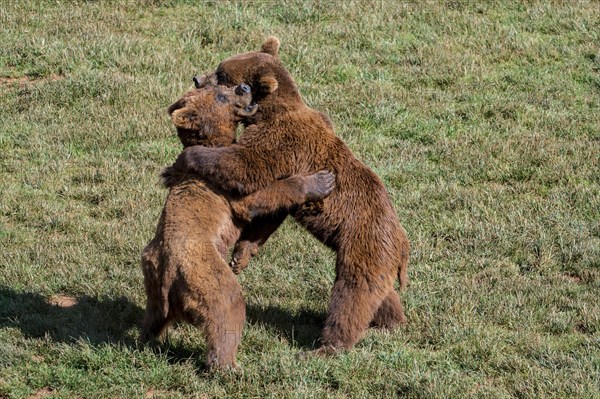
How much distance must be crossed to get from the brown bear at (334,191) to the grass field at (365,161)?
1.09ft

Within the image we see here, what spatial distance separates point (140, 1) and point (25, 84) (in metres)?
2.76

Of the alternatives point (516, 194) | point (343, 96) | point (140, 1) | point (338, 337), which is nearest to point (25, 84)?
point (140, 1)

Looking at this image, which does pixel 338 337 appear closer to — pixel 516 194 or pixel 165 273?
pixel 165 273

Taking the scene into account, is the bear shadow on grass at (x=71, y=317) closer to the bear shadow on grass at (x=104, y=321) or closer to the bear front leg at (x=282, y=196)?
the bear shadow on grass at (x=104, y=321)

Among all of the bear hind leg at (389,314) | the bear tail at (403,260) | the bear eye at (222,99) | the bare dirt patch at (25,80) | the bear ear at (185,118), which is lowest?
the bare dirt patch at (25,80)

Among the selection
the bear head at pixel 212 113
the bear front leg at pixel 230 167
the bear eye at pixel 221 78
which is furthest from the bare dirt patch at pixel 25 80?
the bear front leg at pixel 230 167

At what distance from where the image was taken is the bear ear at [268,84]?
8383mm

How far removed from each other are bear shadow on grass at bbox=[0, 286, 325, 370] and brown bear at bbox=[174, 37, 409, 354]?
546 mm

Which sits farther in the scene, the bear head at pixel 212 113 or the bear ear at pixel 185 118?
the bear head at pixel 212 113

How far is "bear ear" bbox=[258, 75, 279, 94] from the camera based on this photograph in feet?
27.5

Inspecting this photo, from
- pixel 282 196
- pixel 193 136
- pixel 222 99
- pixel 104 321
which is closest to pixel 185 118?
pixel 193 136

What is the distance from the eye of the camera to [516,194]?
11.2 m

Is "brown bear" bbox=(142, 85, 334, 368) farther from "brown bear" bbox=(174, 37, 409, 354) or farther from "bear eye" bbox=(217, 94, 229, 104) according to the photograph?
"brown bear" bbox=(174, 37, 409, 354)

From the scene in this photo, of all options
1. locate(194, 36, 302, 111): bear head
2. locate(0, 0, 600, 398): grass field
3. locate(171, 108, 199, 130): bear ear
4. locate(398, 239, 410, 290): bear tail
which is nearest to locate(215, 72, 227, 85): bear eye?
locate(194, 36, 302, 111): bear head
